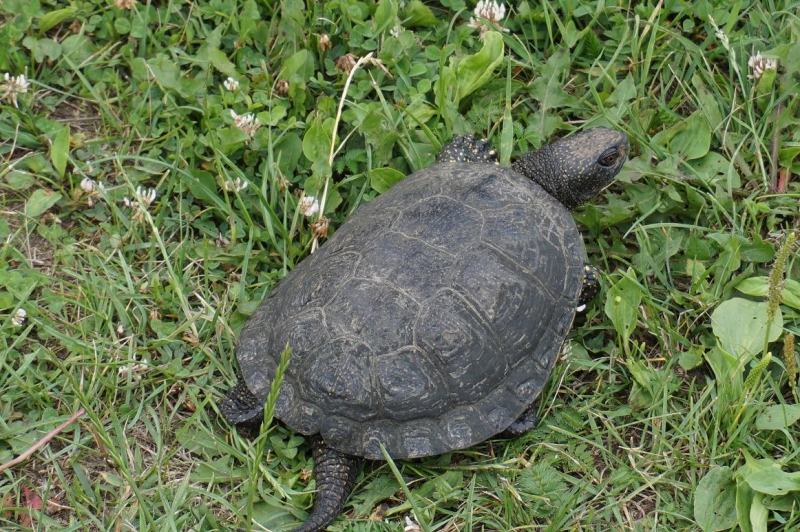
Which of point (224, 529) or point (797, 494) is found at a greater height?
point (224, 529)

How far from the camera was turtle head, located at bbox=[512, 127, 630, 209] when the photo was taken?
3.78m

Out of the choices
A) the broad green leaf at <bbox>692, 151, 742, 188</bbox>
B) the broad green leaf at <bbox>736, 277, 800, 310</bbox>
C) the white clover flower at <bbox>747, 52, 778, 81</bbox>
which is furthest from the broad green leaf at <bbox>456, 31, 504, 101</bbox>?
the broad green leaf at <bbox>736, 277, 800, 310</bbox>

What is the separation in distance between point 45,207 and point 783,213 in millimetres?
3579

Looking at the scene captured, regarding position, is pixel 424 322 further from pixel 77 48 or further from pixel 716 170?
pixel 77 48

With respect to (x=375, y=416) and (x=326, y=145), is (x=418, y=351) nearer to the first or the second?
(x=375, y=416)

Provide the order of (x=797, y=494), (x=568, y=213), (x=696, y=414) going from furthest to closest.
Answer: (x=568, y=213) → (x=696, y=414) → (x=797, y=494)

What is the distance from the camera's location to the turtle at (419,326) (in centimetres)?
317

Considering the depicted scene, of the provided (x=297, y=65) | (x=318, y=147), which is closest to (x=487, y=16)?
(x=297, y=65)

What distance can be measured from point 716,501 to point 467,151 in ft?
6.32

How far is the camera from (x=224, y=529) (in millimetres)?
3199

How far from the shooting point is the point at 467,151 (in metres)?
3.99

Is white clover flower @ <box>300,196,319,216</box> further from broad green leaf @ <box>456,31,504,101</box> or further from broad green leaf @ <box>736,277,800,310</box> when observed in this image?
broad green leaf @ <box>736,277,800,310</box>

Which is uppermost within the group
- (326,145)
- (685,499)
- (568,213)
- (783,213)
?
(326,145)

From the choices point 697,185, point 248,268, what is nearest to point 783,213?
point 697,185
